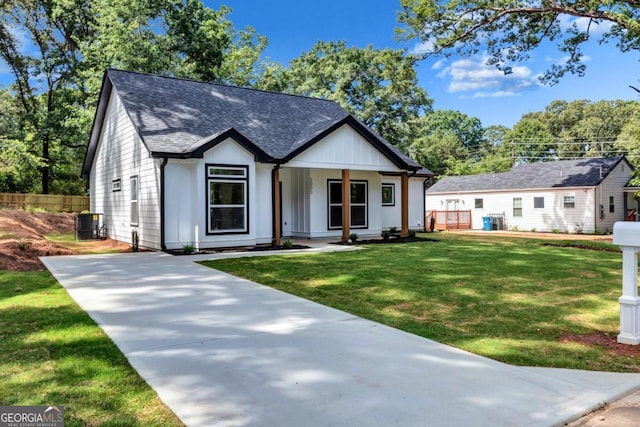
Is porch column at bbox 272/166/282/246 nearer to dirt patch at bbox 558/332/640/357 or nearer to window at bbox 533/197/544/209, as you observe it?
dirt patch at bbox 558/332/640/357

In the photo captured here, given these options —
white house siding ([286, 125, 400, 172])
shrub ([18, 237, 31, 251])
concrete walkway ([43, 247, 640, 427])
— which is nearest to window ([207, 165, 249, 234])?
white house siding ([286, 125, 400, 172])

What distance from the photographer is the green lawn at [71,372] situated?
9.76 ft

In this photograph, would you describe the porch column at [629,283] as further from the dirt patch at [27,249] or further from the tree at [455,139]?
the tree at [455,139]

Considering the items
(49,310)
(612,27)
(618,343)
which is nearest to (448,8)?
(612,27)

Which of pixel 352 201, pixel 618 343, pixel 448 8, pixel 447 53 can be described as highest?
pixel 448 8

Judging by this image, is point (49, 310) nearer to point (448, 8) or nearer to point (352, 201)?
point (352, 201)

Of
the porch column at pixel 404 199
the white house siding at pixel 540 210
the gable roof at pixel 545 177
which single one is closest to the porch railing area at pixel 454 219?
the white house siding at pixel 540 210

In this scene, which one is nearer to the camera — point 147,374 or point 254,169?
point 147,374

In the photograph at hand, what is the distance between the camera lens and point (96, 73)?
930 inches

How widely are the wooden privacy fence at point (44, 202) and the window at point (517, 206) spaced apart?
28.1m

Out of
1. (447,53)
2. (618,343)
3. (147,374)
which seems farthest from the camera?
(447,53)

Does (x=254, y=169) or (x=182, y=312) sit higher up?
(x=254, y=169)

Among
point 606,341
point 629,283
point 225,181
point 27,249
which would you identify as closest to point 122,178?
point 27,249

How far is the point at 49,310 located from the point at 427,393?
504 centimetres
